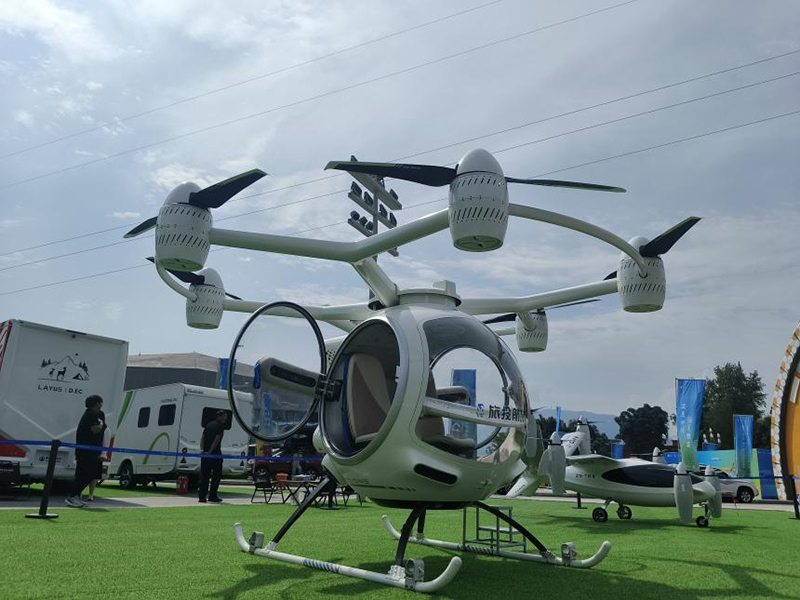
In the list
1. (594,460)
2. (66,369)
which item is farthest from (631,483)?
(66,369)

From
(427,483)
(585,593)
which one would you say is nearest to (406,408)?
(427,483)

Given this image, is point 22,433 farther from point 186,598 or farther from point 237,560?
point 186,598

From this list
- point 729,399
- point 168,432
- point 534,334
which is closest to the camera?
point 534,334

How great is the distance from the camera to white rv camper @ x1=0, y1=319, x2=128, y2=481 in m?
10.5

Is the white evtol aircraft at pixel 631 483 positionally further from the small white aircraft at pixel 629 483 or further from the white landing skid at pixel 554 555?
the white landing skid at pixel 554 555

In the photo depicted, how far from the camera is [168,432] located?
1644 cm

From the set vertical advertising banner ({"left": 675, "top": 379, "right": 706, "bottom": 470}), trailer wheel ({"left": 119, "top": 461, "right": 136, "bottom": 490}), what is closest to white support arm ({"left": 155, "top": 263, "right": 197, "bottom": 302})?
trailer wheel ({"left": 119, "top": 461, "right": 136, "bottom": 490})

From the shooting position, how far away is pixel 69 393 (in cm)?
1141

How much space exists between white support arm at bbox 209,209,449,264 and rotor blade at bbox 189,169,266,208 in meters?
0.28

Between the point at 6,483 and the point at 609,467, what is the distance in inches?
426

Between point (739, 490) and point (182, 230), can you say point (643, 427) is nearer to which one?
point (739, 490)

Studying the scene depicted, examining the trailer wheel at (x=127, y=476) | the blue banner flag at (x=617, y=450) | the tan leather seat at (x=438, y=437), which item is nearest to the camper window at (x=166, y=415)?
the trailer wheel at (x=127, y=476)

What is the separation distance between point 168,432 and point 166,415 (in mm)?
495

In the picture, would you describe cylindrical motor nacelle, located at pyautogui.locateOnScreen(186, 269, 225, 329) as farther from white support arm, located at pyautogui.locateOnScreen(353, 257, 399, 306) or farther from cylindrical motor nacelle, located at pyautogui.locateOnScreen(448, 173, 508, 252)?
cylindrical motor nacelle, located at pyautogui.locateOnScreen(448, 173, 508, 252)
